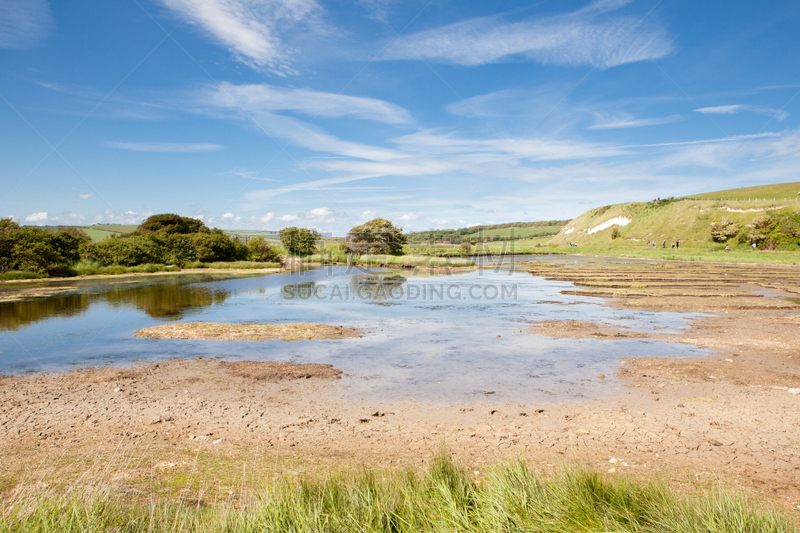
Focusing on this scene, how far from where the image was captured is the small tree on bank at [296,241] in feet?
163

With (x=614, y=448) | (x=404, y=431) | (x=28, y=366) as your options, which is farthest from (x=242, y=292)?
(x=614, y=448)

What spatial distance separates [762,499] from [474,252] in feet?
221

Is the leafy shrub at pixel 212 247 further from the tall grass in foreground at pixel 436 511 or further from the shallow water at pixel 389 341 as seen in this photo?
the tall grass in foreground at pixel 436 511

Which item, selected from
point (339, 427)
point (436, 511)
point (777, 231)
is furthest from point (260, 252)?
point (777, 231)

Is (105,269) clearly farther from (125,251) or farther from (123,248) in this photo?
(123,248)

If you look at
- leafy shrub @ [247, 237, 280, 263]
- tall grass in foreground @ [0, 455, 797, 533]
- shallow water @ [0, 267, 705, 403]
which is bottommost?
shallow water @ [0, 267, 705, 403]

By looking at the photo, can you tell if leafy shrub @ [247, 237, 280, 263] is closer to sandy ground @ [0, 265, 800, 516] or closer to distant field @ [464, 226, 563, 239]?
sandy ground @ [0, 265, 800, 516]

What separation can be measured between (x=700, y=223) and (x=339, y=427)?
85795mm

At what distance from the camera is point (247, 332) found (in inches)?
491

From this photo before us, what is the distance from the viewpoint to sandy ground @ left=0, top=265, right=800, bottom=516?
15.0 ft

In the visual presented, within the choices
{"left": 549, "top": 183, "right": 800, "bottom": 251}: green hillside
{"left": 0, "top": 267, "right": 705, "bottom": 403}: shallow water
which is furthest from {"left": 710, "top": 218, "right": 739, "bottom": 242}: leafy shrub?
{"left": 0, "top": 267, "right": 705, "bottom": 403}: shallow water

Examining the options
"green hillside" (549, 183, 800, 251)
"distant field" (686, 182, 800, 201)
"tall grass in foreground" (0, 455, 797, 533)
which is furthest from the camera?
"distant field" (686, 182, 800, 201)

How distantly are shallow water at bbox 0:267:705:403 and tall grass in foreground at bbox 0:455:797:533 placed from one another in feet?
12.1

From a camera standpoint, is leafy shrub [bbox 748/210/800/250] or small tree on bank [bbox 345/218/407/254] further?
leafy shrub [bbox 748/210/800/250]
